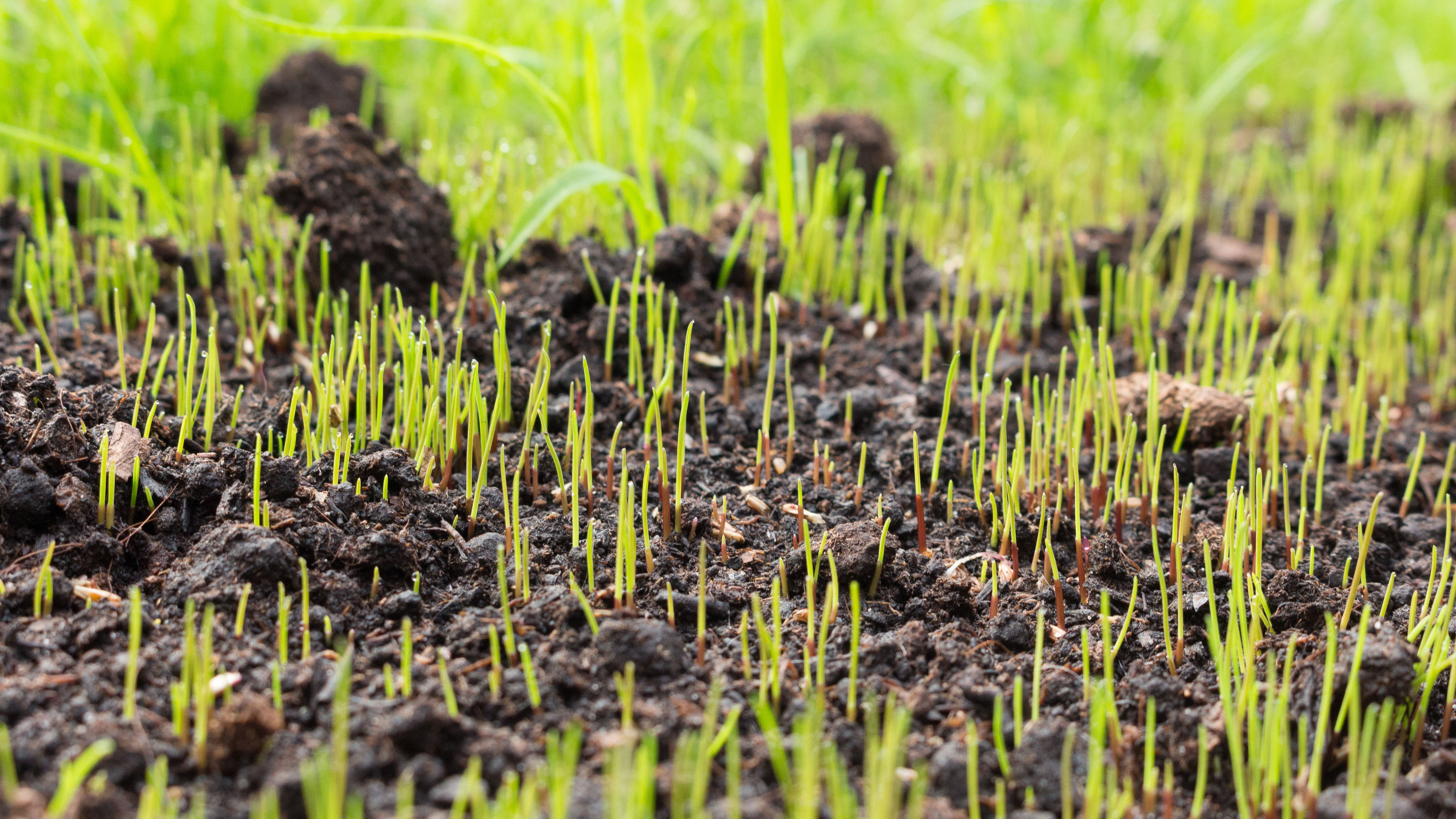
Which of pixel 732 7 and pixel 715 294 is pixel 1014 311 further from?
pixel 732 7

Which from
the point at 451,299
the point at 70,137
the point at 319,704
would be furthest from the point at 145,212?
the point at 319,704

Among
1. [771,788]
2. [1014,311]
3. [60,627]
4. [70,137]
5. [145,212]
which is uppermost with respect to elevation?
[70,137]

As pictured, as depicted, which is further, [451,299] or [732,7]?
[732,7]

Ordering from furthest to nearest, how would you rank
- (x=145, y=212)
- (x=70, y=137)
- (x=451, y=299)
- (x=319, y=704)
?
(x=70, y=137) < (x=145, y=212) < (x=451, y=299) < (x=319, y=704)

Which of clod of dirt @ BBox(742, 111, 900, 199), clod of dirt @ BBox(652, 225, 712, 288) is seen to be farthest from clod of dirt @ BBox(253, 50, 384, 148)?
clod of dirt @ BBox(652, 225, 712, 288)

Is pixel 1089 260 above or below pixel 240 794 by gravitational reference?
above

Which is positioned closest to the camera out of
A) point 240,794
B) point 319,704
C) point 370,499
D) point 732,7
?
point 240,794
